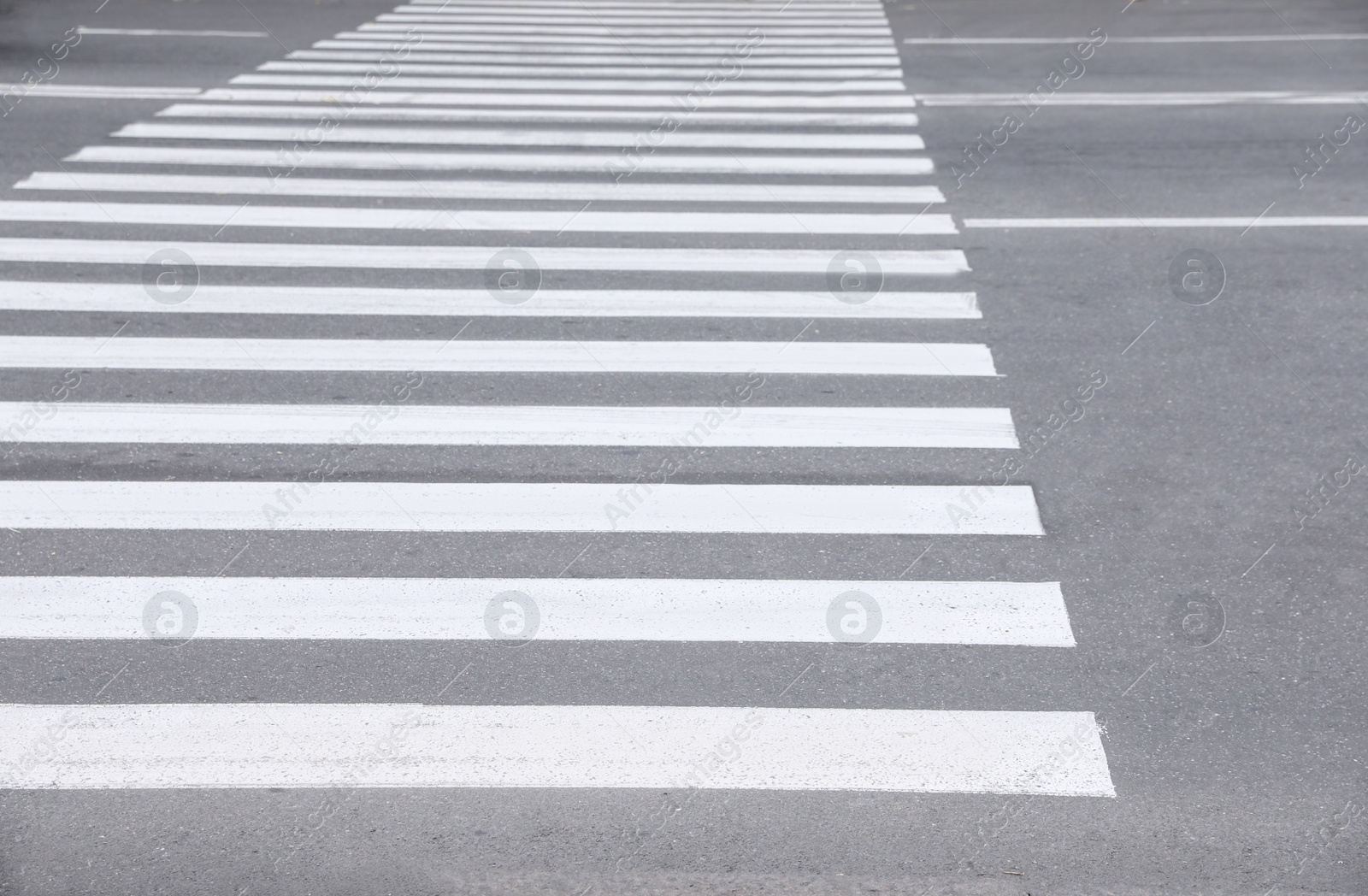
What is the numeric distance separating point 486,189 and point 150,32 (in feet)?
25.4

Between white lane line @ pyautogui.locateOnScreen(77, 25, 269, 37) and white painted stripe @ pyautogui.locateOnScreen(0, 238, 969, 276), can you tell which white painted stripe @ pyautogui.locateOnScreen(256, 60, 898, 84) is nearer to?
white lane line @ pyautogui.locateOnScreen(77, 25, 269, 37)

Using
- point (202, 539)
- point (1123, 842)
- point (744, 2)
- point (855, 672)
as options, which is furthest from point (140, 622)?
point (744, 2)

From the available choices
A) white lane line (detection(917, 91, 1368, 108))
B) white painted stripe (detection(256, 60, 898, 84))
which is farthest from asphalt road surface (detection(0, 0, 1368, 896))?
white painted stripe (detection(256, 60, 898, 84))

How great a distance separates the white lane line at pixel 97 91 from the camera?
487 inches

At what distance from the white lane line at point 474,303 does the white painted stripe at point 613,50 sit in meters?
7.37

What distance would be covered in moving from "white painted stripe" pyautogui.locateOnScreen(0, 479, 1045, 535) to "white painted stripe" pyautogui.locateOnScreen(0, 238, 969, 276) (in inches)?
114

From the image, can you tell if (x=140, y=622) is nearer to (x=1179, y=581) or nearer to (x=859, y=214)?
(x=1179, y=581)

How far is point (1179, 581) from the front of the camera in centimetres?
545

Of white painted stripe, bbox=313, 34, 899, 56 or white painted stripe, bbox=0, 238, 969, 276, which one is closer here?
white painted stripe, bbox=0, 238, 969, 276

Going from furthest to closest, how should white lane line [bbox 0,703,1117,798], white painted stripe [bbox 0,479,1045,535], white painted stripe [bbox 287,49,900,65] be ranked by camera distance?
white painted stripe [bbox 287,49,900,65] < white painted stripe [bbox 0,479,1045,535] < white lane line [bbox 0,703,1117,798]

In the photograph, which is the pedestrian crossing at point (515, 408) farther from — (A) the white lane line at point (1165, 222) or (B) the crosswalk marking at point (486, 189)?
(A) the white lane line at point (1165, 222)

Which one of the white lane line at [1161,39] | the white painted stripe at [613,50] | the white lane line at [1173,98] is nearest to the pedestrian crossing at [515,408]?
the white lane line at [1173,98]

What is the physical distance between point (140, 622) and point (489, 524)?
157 centimetres

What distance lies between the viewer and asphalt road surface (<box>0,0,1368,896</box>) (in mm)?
4234
